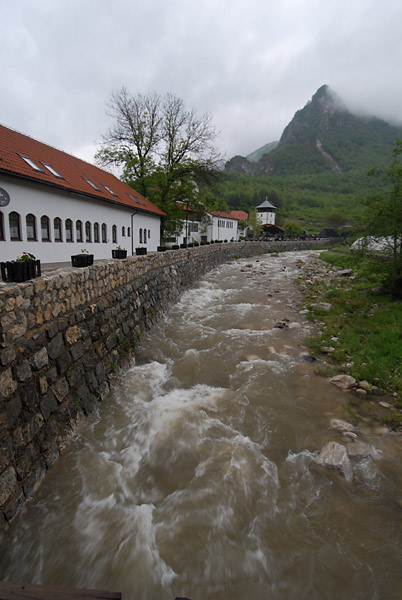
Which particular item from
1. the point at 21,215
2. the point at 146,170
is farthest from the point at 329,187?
the point at 21,215

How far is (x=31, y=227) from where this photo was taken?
13070 mm

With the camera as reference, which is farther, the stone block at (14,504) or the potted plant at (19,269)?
the potted plant at (19,269)

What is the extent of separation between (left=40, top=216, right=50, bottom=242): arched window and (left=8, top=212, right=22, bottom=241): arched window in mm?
1352

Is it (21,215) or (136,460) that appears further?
(21,215)

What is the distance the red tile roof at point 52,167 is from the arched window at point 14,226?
1.63m

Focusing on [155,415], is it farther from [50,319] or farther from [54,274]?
[54,274]

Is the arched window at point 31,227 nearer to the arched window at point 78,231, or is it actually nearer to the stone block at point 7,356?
the arched window at point 78,231

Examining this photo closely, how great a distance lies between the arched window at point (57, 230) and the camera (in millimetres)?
14419

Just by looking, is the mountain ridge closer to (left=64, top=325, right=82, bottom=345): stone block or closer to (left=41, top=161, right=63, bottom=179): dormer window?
(left=41, top=161, right=63, bottom=179): dormer window

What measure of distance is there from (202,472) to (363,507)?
7.15 ft

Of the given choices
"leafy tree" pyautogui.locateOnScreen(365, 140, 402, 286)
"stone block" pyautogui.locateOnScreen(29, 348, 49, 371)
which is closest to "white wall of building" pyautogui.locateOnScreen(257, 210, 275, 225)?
"leafy tree" pyautogui.locateOnScreen(365, 140, 402, 286)

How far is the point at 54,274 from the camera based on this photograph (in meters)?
5.36

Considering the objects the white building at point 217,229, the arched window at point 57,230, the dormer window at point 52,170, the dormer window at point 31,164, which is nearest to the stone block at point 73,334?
the arched window at point 57,230

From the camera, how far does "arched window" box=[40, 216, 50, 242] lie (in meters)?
13.7
